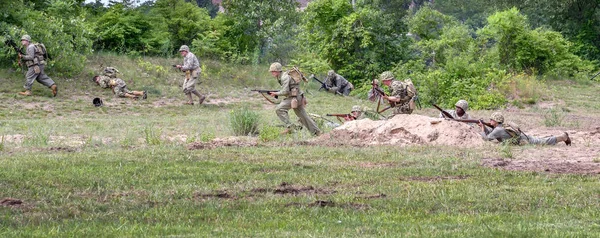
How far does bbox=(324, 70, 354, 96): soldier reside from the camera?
32.4 m

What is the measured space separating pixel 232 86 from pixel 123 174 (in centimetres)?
2156

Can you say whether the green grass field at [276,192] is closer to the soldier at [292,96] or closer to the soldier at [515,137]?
the soldier at [292,96]

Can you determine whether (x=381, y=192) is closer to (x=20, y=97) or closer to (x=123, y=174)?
(x=123, y=174)

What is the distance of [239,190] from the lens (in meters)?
10.2

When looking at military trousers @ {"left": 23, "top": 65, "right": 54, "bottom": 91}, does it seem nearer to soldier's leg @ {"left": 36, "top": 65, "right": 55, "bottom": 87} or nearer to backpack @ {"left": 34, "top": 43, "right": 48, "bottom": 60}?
soldier's leg @ {"left": 36, "top": 65, "right": 55, "bottom": 87}

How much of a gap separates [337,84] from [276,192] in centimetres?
2246

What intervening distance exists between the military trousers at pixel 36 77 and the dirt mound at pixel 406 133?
11878 millimetres

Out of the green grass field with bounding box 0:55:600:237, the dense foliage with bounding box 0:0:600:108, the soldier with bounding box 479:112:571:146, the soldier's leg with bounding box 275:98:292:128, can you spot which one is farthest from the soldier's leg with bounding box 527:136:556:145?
the dense foliage with bounding box 0:0:600:108

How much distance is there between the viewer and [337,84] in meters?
32.5

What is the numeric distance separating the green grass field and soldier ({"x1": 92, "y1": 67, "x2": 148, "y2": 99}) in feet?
30.7

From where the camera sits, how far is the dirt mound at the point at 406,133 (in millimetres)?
16391

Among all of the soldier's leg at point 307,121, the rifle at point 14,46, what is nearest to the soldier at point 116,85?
the rifle at point 14,46

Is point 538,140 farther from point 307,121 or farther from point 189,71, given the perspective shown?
point 189,71

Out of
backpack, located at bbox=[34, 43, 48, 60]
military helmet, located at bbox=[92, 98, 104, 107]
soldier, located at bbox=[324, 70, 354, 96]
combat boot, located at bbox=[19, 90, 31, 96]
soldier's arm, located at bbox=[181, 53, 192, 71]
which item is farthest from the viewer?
soldier, located at bbox=[324, 70, 354, 96]
